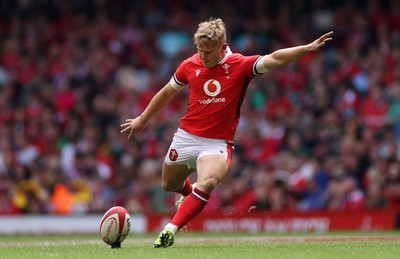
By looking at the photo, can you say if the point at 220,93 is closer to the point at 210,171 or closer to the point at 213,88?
the point at 213,88

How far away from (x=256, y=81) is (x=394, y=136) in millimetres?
3949

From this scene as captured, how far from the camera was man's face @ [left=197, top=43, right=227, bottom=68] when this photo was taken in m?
10.1

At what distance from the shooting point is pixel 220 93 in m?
10.4

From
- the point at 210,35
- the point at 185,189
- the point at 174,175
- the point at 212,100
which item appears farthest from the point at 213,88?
the point at 185,189

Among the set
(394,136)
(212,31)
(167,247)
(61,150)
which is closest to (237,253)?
(167,247)

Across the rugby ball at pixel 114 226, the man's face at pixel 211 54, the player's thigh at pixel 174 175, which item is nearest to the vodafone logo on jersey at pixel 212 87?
the man's face at pixel 211 54

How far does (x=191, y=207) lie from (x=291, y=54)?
1852 millimetres

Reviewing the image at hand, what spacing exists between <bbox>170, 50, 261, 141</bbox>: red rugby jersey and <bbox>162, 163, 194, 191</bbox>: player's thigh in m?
0.56

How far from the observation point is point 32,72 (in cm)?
2242

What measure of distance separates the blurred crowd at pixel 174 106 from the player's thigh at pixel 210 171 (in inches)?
252

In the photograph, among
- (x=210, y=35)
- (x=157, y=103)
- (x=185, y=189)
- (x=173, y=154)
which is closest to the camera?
(x=210, y=35)

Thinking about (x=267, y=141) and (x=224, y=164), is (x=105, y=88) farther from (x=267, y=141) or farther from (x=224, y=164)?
(x=224, y=164)

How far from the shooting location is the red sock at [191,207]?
9.78 m

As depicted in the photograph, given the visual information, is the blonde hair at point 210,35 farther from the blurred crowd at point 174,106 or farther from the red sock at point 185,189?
the blurred crowd at point 174,106
